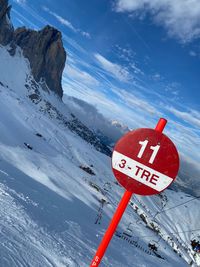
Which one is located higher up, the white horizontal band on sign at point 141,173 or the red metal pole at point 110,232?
the white horizontal band on sign at point 141,173

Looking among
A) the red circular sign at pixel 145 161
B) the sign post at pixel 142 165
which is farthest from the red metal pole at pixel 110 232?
the red circular sign at pixel 145 161

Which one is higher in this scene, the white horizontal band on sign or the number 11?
the number 11

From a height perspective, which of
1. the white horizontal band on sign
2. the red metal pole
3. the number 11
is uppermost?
the number 11

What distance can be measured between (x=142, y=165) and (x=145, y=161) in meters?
0.06

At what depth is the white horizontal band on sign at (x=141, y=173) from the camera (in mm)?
3549

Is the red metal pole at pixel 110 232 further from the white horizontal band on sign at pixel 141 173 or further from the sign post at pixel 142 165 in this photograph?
the white horizontal band on sign at pixel 141 173

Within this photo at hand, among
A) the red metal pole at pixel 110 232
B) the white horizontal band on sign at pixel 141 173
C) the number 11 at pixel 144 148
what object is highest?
the number 11 at pixel 144 148

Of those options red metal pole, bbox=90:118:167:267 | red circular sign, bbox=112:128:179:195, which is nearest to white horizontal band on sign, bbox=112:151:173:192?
red circular sign, bbox=112:128:179:195

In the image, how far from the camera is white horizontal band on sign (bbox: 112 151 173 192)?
3.55 meters

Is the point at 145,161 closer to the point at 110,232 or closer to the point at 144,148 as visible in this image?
the point at 144,148

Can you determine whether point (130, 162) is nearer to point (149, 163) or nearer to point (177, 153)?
point (149, 163)

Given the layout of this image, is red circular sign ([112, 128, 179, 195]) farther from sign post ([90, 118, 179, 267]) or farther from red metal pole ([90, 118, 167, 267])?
red metal pole ([90, 118, 167, 267])

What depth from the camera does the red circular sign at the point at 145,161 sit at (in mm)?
3502

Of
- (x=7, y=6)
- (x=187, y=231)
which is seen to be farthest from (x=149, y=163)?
(x=7, y=6)
